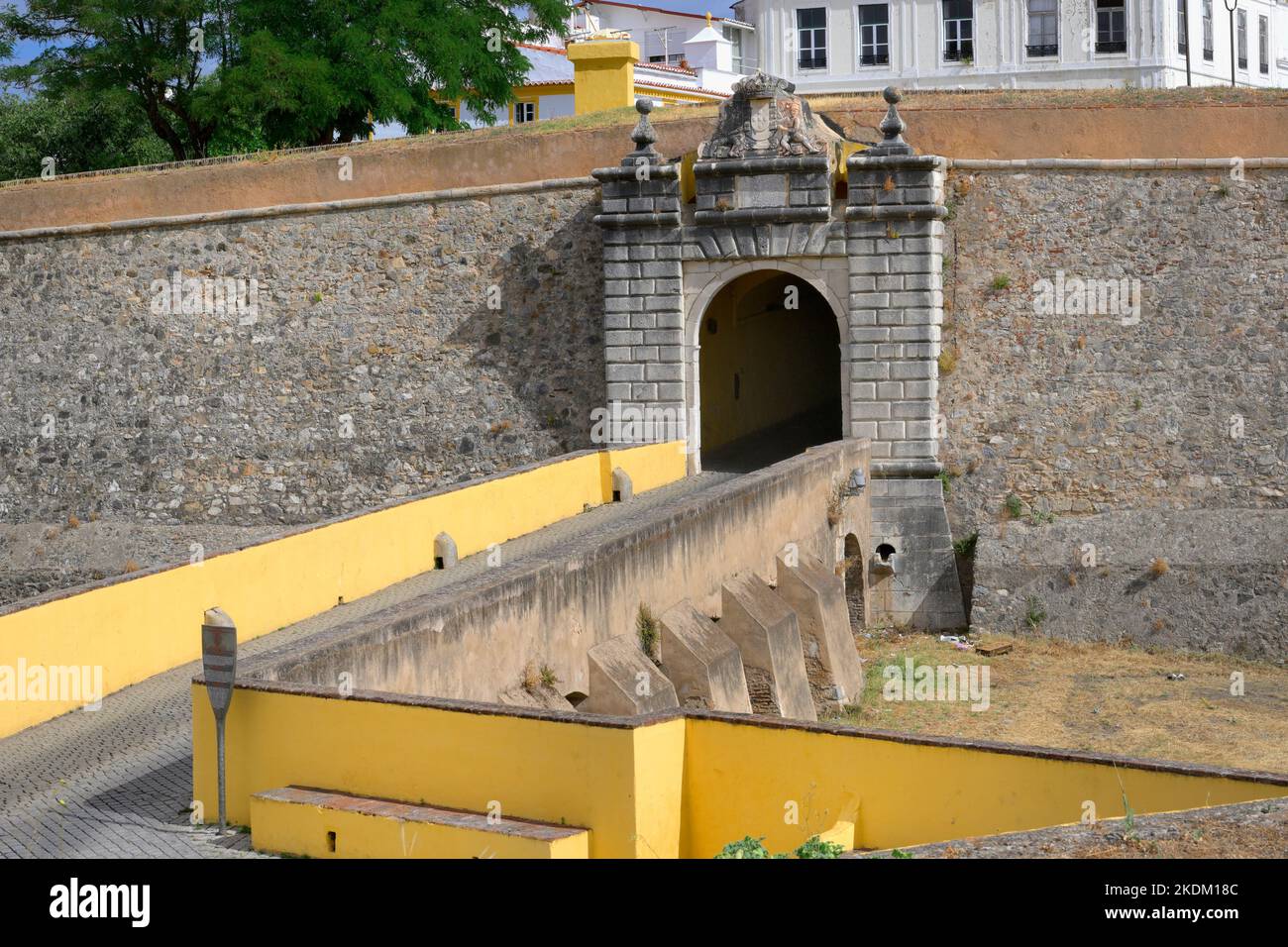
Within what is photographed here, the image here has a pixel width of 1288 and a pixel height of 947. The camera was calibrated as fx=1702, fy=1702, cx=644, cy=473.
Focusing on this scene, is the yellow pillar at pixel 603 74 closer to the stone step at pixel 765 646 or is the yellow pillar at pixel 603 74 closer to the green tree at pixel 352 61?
the green tree at pixel 352 61

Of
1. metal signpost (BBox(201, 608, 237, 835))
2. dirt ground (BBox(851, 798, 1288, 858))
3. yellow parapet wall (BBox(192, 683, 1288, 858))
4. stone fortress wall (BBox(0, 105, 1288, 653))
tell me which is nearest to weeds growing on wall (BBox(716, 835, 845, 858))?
dirt ground (BBox(851, 798, 1288, 858))

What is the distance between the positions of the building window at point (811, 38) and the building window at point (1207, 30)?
6432 millimetres

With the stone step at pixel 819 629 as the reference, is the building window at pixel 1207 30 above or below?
above

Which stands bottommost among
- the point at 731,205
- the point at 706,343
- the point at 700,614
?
the point at 700,614

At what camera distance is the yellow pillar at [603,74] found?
23.9 metres

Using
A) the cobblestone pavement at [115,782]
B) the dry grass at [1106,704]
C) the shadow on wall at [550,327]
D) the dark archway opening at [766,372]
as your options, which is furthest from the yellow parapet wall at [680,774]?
the shadow on wall at [550,327]

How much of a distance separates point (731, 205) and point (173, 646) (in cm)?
933

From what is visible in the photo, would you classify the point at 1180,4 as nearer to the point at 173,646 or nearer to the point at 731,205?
the point at 731,205

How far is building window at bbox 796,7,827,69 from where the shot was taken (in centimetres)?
2978

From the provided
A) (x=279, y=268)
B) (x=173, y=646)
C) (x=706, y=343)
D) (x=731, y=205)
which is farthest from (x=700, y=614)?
(x=279, y=268)

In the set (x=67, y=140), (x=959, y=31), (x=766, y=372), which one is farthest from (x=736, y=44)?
(x=766, y=372)

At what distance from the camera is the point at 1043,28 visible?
92.8 feet
